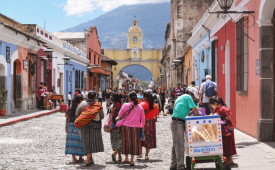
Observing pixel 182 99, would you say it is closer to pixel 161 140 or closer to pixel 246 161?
pixel 246 161

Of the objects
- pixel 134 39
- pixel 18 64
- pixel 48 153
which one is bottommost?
pixel 48 153

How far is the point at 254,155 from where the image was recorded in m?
7.04

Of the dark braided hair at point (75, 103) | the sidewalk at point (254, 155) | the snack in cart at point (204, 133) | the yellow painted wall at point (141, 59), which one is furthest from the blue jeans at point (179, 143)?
the yellow painted wall at point (141, 59)

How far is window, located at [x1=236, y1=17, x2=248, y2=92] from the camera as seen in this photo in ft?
32.9

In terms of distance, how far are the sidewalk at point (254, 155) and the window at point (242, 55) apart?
1.73 m

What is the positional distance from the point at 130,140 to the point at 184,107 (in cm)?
123

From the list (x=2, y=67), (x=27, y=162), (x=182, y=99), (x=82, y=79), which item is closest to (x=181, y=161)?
(x=182, y=99)

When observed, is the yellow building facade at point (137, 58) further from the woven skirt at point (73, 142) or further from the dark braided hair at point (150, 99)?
the woven skirt at point (73, 142)

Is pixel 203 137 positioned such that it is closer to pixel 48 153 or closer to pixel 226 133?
pixel 226 133

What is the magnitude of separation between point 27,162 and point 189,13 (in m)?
27.5

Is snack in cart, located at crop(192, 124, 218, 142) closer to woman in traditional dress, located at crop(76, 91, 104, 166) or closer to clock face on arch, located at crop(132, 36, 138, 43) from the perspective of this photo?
woman in traditional dress, located at crop(76, 91, 104, 166)

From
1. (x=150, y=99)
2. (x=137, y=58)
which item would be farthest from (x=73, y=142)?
(x=137, y=58)

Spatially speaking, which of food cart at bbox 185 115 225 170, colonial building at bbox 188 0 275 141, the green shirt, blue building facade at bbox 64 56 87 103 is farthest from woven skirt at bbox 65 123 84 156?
blue building facade at bbox 64 56 87 103

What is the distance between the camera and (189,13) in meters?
32.8
